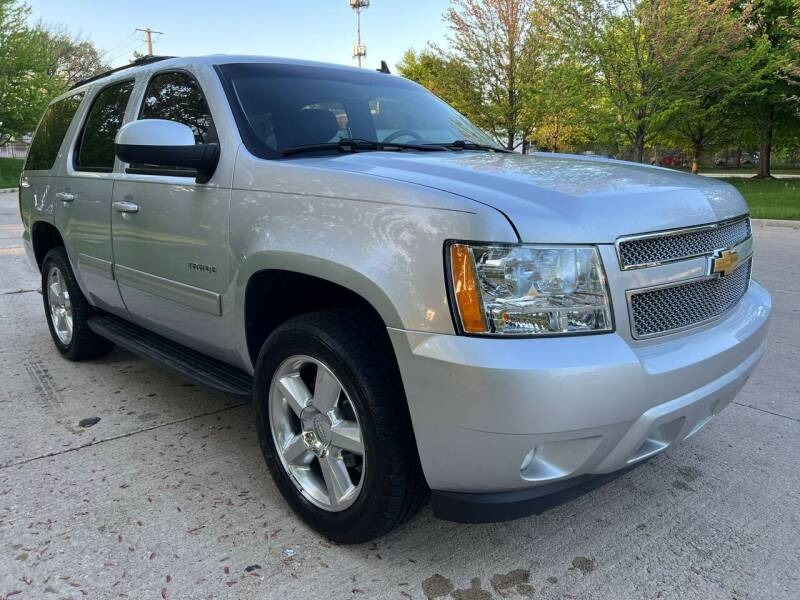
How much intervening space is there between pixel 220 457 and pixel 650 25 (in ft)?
61.4

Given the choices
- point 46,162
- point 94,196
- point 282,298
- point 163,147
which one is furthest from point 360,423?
point 46,162

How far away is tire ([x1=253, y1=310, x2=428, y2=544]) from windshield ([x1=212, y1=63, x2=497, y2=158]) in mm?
846

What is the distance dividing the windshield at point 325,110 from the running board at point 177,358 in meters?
0.98

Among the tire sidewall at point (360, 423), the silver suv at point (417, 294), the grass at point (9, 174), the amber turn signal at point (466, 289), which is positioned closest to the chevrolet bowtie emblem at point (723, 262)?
the silver suv at point (417, 294)

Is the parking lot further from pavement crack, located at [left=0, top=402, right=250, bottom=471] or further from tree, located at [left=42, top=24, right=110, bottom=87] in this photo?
tree, located at [left=42, top=24, right=110, bottom=87]

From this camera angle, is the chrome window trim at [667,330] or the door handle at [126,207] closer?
the chrome window trim at [667,330]

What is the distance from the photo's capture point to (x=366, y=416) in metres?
2.04

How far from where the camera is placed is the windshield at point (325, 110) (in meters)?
2.80

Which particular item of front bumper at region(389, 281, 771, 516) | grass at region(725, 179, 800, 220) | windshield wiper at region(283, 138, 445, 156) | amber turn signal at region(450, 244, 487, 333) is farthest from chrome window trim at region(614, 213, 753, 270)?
grass at region(725, 179, 800, 220)

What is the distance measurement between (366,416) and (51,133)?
386cm

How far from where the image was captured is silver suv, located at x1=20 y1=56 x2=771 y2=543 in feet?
5.97

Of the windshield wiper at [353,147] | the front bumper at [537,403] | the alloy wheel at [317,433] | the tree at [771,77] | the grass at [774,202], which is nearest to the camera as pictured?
the front bumper at [537,403]

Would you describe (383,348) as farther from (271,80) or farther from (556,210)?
(271,80)

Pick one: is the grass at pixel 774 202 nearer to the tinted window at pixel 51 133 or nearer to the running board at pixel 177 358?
the tinted window at pixel 51 133
